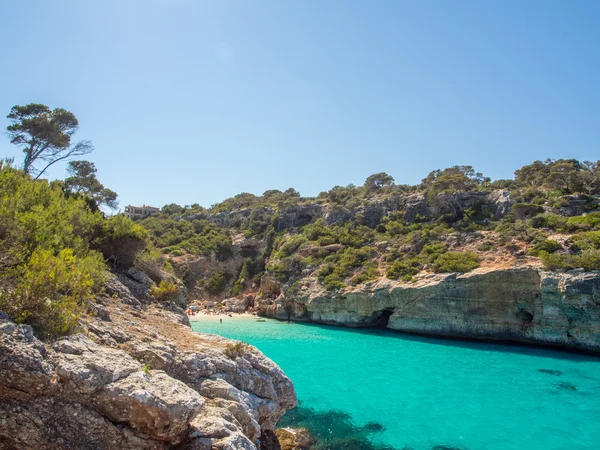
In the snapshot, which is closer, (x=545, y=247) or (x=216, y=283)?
(x=545, y=247)

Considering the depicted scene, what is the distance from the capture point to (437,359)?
827 inches

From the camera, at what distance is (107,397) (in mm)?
4270

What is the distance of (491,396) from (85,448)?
53.0 ft

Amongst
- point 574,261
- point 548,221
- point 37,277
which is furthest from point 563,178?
point 37,277

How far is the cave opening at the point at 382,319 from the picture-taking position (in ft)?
106

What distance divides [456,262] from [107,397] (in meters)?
28.3

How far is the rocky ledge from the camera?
3.89 meters

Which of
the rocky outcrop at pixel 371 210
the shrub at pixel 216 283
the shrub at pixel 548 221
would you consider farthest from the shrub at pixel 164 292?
the shrub at pixel 216 283

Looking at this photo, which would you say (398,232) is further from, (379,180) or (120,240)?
(120,240)

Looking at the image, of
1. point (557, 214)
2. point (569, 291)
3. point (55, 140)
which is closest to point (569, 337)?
point (569, 291)

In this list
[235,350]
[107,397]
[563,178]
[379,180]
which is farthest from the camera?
[379,180]

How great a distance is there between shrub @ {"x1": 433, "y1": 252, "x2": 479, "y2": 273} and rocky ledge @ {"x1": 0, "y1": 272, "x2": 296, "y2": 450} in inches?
985

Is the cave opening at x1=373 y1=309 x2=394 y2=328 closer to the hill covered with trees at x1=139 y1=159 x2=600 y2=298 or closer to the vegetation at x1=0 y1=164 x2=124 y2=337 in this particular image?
the hill covered with trees at x1=139 y1=159 x2=600 y2=298

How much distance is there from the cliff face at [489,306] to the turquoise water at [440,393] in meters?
1.41
